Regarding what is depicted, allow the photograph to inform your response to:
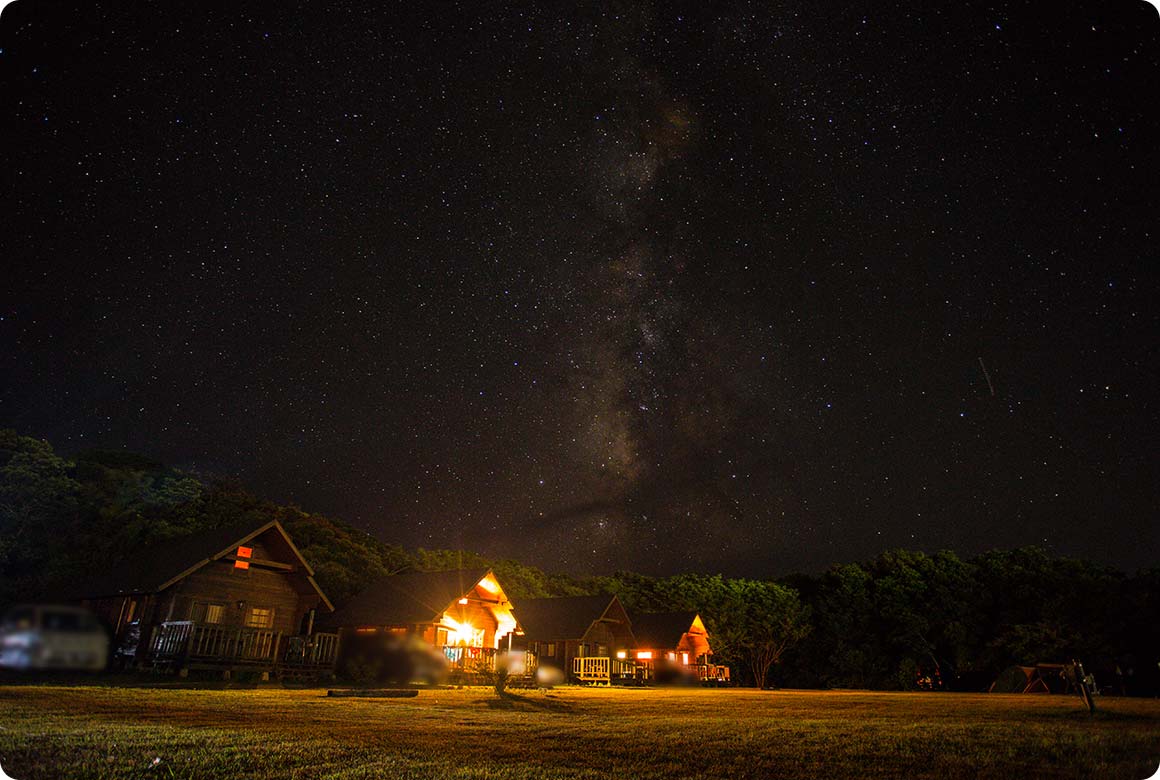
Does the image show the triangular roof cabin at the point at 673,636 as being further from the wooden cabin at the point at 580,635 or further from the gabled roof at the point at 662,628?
the wooden cabin at the point at 580,635

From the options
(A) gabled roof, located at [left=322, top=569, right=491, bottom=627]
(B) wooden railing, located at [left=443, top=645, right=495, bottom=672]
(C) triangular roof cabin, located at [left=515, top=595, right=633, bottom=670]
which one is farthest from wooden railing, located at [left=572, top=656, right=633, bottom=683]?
(B) wooden railing, located at [left=443, top=645, right=495, bottom=672]

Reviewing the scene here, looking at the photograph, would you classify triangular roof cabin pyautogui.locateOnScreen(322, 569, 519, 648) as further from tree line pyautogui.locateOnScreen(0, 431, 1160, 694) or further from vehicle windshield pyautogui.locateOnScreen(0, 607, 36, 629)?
vehicle windshield pyautogui.locateOnScreen(0, 607, 36, 629)

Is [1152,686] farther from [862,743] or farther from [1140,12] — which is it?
[1140,12]

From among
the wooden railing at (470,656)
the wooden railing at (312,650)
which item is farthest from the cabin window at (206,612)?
the wooden railing at (470,656)

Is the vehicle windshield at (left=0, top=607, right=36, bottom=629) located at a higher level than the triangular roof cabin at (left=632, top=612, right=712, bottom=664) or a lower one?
higher

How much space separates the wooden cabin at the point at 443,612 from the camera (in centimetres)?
3123

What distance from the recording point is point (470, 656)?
Answer: 30.5 metres

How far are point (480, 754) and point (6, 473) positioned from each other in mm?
4962

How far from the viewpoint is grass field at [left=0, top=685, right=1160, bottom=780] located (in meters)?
4.91

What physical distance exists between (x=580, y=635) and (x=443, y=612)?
15.8 meters

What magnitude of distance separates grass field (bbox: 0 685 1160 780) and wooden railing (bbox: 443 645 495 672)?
63.9 feet

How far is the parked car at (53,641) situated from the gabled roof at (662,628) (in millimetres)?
53904

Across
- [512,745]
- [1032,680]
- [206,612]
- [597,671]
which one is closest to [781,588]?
[597,671]

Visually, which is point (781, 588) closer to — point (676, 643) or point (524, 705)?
point (676, 643)
